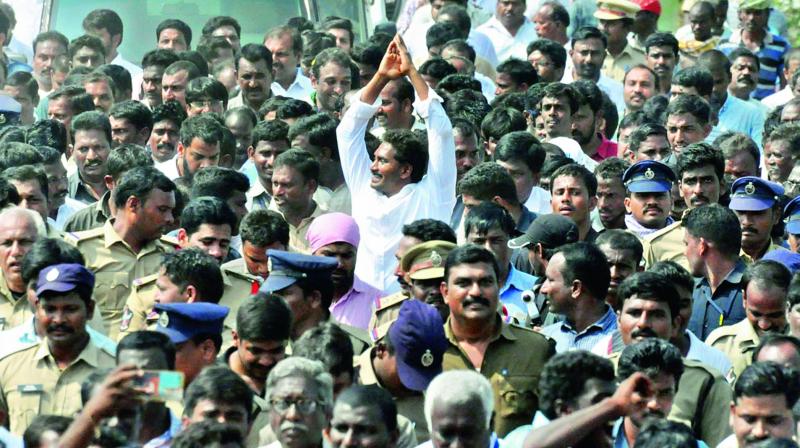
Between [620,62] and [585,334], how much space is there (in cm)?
817

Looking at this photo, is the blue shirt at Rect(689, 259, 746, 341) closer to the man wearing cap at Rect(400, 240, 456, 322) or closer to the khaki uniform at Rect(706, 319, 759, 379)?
the khaki uniform at Rect(706, 319, 759, 379)

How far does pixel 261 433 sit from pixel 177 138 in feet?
20.9

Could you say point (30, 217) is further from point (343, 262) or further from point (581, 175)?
point (581, 175)

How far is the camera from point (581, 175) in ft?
43.0

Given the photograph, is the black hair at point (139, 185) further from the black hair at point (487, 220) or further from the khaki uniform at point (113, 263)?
the black hair at point (487, 220)

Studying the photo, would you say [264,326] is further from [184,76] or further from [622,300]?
[184,76]

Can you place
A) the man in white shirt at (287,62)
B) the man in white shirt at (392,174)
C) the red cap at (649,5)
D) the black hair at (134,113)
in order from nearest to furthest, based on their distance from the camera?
the man in white shirt at (392,174) < the black hair at (134,113) < the man in white shirt at (287,62) < the red cap at (649,5)

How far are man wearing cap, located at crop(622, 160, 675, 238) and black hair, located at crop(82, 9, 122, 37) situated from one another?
6.60 metres

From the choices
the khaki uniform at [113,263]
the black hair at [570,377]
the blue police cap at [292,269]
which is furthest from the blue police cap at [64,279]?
the black hair at [570,377]

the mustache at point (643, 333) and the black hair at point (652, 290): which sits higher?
the black hair at point (652, 290)

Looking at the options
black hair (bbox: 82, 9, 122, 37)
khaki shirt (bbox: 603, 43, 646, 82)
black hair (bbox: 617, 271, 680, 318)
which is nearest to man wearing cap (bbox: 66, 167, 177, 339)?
black hair (bbox: 617, 271, 680, 318)

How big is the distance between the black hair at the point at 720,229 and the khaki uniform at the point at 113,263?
2827 millimetres

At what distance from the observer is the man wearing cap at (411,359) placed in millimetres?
9836

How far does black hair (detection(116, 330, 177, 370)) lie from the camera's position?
966cm
